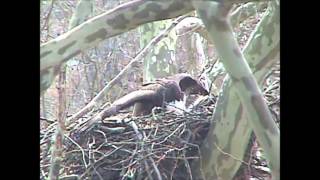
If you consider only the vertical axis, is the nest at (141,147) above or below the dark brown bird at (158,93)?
below

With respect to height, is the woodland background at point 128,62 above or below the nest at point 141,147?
above

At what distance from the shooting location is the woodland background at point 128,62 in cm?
171

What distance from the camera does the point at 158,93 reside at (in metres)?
1.73

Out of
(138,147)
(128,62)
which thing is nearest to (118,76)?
(128,62)

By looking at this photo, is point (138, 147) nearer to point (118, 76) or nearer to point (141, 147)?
point (141, 147)

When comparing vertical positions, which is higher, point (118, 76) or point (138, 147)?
point (118, 76)

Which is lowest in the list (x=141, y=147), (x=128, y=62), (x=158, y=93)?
(x=141, y=147)

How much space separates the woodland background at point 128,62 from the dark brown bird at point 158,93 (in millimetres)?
21

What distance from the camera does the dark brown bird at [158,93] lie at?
172 cm

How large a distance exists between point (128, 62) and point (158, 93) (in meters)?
0.14
